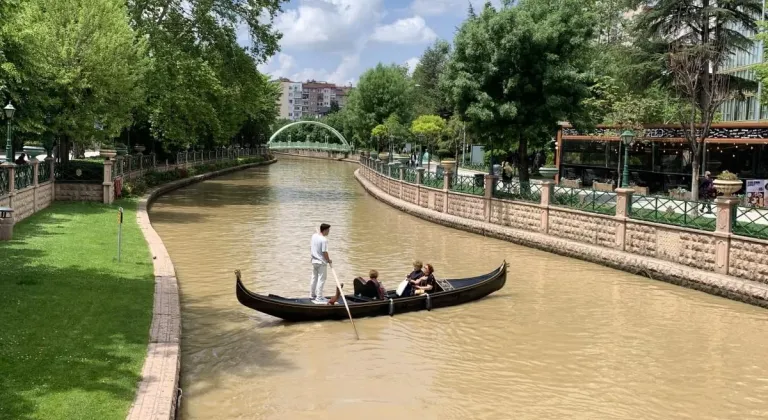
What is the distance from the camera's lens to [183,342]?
11.7 meters

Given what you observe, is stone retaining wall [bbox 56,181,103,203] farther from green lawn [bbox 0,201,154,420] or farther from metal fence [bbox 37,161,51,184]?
green lawn [bbox 0,201,154,420]

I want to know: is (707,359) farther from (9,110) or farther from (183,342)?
(9,110)

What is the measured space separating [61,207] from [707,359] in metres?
22.2

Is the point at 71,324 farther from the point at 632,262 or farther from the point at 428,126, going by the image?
the point at 428,126

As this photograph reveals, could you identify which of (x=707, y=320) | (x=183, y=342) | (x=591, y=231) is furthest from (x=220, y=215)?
(x=707, y=320)

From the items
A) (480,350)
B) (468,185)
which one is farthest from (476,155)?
(480,350)

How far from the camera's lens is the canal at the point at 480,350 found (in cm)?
969

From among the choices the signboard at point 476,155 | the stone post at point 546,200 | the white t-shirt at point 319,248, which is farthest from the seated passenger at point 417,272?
the signboard at point 476,155

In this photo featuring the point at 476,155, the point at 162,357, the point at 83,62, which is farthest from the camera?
the point at 476,155

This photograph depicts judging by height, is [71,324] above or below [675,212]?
below

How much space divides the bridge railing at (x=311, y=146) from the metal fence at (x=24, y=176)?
78.7 metres

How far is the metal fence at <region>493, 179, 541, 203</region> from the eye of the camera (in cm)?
2515

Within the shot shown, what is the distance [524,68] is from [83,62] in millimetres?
17002

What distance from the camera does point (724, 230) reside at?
1666 cm
